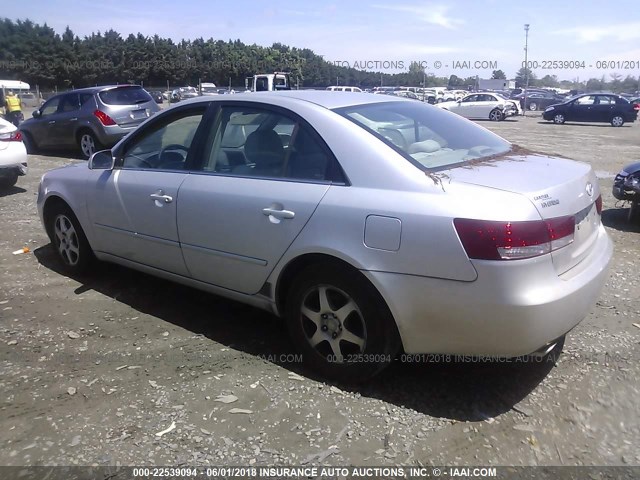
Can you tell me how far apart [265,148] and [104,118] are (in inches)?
379

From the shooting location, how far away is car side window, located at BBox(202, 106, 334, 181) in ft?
10.3

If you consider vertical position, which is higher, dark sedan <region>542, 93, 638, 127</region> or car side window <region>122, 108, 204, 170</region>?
dark sedan <region>542, 93, 638, 127</region>

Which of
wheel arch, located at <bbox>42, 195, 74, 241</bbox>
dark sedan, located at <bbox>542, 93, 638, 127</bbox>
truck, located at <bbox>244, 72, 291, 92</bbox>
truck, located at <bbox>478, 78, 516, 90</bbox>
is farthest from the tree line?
wheel arch, located at <bbox>42, 195, 74, 241</bbox>

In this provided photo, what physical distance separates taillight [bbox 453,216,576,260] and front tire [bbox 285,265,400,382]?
1.87 ft

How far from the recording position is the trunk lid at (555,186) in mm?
2627

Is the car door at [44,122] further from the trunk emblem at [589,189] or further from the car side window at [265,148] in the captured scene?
the trunk emblem at [589,189]

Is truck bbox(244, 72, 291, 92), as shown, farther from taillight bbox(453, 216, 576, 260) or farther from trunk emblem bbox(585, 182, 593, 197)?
taillight bbox(453, 216, 576, 260)

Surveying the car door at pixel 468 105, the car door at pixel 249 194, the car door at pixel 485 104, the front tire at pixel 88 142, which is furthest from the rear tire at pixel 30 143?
the car door at pixel 485 104

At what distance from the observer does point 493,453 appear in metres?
2.55

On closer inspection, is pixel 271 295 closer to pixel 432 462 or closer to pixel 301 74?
pixel 432 462

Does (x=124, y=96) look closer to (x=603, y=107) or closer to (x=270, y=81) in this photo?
(x=270, y=81)

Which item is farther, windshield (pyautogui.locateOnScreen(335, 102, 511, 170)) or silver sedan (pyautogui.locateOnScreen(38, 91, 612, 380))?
windshield (pyautogui.locateOnScreen(335, 102, 511, 170))

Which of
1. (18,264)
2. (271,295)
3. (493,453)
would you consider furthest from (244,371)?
(18,264)

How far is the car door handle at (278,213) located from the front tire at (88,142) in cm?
1023
